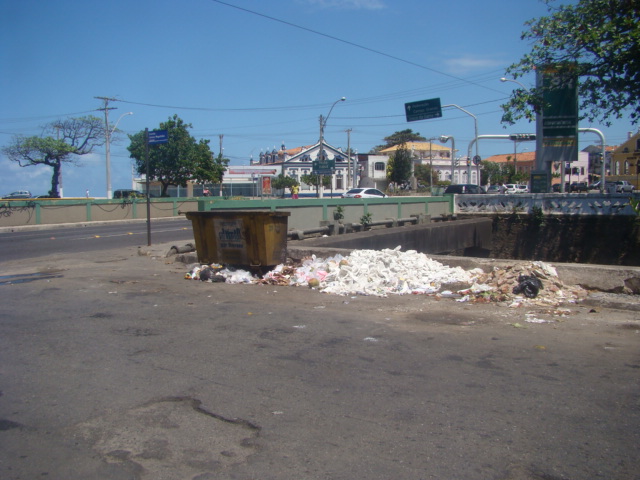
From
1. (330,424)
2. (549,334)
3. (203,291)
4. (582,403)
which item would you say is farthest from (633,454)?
(203,291)

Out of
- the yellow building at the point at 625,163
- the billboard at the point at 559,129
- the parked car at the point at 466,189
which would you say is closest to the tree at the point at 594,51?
the billboard at the point at 559,129

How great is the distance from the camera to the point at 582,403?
469 cm

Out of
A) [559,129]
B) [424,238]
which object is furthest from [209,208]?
[559,129]

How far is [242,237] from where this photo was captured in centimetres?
1128

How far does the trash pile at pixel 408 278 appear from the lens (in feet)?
29.3

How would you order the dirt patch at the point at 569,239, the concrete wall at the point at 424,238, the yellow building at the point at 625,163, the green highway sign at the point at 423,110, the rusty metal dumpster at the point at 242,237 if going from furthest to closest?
the yellow building at the point at 625,163
the green highway sign at the point at 423,110
the dirt patch at the point at 569,239
the concrete wall at the point at 424,238
the rusty metal dumpster at the point at 242,237

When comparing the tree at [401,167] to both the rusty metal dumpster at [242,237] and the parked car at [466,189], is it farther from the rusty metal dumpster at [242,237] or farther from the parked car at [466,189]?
the rusty metal dumpster at [242,237]

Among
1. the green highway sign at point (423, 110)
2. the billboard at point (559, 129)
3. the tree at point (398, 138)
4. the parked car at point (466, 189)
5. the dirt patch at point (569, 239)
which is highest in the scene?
the tree at point (398, 138)

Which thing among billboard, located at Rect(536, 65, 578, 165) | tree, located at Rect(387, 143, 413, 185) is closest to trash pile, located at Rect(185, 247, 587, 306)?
billboard, located at Rect(536, 65, 578, 165)

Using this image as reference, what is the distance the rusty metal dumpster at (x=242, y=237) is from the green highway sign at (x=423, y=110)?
20632 mm

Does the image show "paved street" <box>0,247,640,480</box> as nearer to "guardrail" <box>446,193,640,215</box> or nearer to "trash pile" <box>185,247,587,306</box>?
"trash pile" <box>185,247,587,306</box>

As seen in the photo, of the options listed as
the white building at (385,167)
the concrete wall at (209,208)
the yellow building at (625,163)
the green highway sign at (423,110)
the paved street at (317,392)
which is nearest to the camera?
the paved street at (317,392)

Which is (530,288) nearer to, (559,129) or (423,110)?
(559,129)

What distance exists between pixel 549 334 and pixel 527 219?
19.4m
